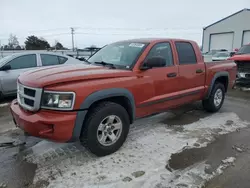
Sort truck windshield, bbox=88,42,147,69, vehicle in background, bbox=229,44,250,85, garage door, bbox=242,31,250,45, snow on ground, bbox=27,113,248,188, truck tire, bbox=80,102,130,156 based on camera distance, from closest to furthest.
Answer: snow on ground, bbox=27,113,248,188
truck tire, bbox=80,102,130,156
truck windshield, bbox=88,42,147,69
vehicle in background, bbox=229,44,250,85
garage door, bbox=242,31,250,45

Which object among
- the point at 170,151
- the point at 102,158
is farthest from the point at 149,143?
the point at 102,158

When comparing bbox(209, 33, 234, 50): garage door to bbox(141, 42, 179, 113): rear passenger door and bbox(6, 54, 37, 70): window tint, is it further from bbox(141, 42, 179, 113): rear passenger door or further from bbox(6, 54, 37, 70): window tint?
bbox(141, 42, 179, 113): rear passenger door

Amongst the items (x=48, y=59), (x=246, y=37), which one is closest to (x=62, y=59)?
(x=48, y=59)

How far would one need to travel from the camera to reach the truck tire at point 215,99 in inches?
211

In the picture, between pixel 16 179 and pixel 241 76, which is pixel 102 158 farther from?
pixel 241 76

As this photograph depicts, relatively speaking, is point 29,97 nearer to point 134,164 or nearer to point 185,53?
point 134,164

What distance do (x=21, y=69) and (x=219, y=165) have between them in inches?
232

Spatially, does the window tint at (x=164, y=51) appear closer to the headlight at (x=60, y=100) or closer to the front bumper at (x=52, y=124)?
the headlight at (x=60, y=100)

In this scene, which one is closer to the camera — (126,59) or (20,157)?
(20,157)

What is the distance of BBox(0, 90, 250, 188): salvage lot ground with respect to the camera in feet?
8.97

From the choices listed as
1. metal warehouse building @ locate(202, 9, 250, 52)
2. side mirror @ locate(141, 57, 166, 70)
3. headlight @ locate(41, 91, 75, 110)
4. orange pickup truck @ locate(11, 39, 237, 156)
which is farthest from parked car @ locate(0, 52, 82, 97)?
metal warehouse building @ locate(202, 9, 250, 52)

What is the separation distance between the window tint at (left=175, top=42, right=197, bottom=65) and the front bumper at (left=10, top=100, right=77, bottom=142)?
2578mm

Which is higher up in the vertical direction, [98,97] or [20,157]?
[98,97]

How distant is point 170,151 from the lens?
3.46 m
